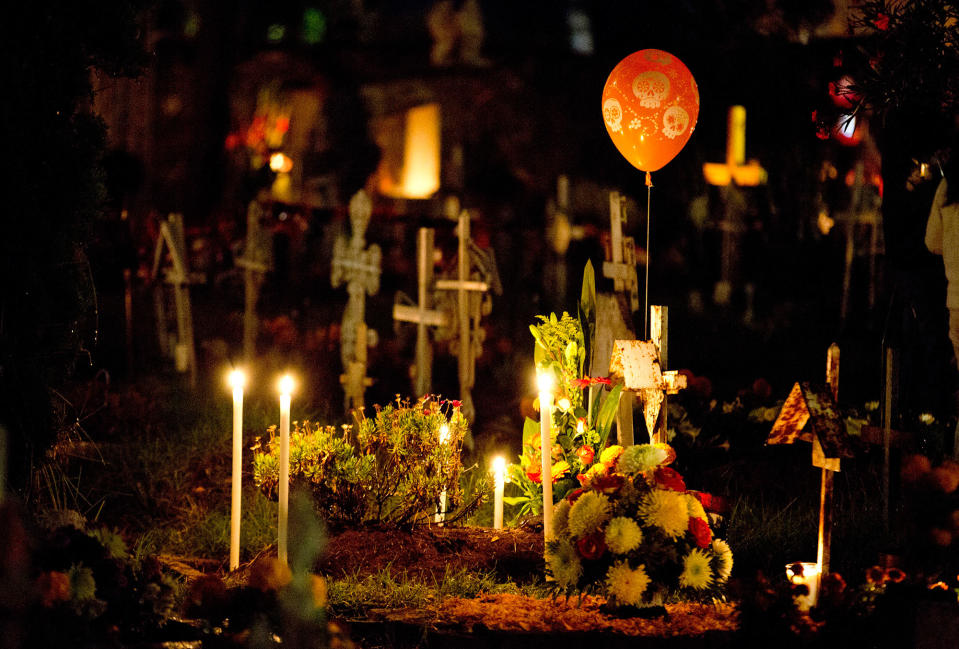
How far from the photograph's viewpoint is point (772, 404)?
847 cm

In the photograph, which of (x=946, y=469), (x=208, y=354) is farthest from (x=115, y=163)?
(x=946, y=469)

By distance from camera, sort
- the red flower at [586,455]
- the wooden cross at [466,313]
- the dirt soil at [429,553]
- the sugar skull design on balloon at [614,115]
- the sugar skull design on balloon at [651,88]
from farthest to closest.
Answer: the wooden cross at [466,313] < the sugar skull design on balloon at [614,115] < the sugar skull design on balloon at [651,88] < the red flower at [586,455] < the dirt soil at [429,553]

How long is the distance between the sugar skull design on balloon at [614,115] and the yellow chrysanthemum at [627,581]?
3.21 m

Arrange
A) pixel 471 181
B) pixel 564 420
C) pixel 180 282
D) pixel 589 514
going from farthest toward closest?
1. pixel 471 181
2. pixel 180 282
3. pixel 564 420
4. pixel 589 514

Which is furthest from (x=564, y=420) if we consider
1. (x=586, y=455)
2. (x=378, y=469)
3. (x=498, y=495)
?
(x=378, y=469)

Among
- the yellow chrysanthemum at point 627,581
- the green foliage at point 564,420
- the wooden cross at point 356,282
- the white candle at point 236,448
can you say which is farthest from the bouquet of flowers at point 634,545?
the wooden cross at point 356,282

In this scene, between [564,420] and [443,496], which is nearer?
[443,496]

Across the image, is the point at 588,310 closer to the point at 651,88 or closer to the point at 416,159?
the point at 651,88

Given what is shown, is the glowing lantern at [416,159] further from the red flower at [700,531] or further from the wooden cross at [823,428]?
the red flower at [700,531]

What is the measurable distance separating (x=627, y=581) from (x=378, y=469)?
5.70 feet

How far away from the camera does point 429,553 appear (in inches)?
207

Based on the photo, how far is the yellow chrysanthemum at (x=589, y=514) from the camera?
4344 millimetres

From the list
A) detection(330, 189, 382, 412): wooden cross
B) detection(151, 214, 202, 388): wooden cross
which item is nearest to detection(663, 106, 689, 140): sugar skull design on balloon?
detection(330, 189, 382, 412): wooden cross

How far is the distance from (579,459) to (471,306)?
315cm
